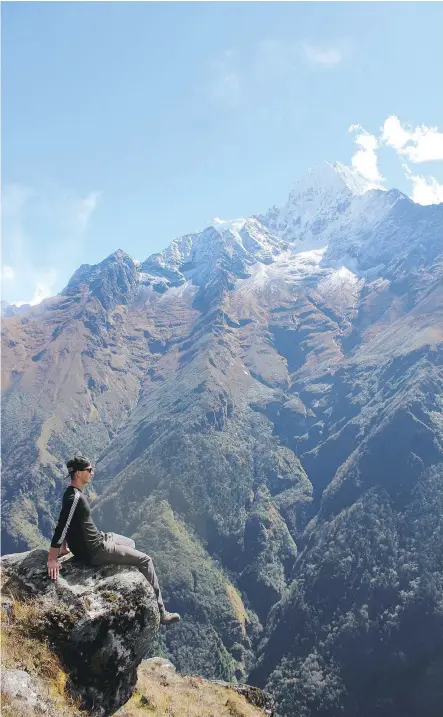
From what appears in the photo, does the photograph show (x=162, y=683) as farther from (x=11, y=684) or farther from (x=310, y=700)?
(x=310, y=700)

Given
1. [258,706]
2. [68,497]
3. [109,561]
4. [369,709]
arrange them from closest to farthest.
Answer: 1. [68,497]
2. [109,561]
3. [258,706]
4. [369,709]

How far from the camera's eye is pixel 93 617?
14.8 m

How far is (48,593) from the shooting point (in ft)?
48.2

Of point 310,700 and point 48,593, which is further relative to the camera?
point 310,700

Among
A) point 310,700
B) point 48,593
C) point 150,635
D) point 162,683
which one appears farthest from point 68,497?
point 310,700

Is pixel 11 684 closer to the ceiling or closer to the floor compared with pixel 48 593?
closer to the floor

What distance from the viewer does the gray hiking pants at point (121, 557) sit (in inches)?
627

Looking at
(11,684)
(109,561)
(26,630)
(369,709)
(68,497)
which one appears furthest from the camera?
(369,709)

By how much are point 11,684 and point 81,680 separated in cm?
281

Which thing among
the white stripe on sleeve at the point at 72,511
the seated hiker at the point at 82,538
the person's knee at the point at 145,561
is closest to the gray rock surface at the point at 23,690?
the seated hiker at the point at 82,538

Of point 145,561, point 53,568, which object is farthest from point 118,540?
point 53,568

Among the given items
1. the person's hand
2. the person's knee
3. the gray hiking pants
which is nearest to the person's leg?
the gray hiking pants

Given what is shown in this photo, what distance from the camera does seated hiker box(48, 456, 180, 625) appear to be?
1467cm

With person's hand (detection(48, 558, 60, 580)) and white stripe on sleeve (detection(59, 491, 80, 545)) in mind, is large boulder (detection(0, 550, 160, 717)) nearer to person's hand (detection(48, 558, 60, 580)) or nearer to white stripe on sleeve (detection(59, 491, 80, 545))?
person's hand (detection(48, 558, 60, 580))
